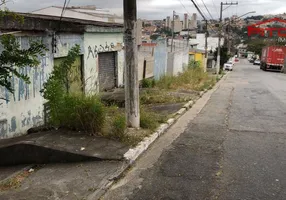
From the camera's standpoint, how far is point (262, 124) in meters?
8.88

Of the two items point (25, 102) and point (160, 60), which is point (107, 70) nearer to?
point (25, 102)

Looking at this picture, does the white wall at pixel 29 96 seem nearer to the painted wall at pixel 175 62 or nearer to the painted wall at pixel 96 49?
the painted wall at pixel 96 49

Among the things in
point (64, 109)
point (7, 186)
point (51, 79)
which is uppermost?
point (51, 79)

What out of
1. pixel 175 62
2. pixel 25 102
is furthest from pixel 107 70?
pixel 175 62

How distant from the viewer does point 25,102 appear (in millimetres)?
7773

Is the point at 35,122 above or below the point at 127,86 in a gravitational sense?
below

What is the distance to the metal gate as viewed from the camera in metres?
13.3

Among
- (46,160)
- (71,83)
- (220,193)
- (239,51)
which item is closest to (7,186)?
(46,160)

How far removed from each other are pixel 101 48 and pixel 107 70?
129 centimetres

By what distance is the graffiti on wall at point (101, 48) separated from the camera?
11.9 meters

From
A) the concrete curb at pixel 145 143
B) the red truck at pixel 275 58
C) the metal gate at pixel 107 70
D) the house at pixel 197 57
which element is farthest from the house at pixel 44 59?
the red truck at pixel 275 58

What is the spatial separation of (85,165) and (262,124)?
5.38 meters

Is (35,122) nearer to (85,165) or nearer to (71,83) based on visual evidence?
(71,83)

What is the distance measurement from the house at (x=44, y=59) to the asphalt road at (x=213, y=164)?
7.69ft
